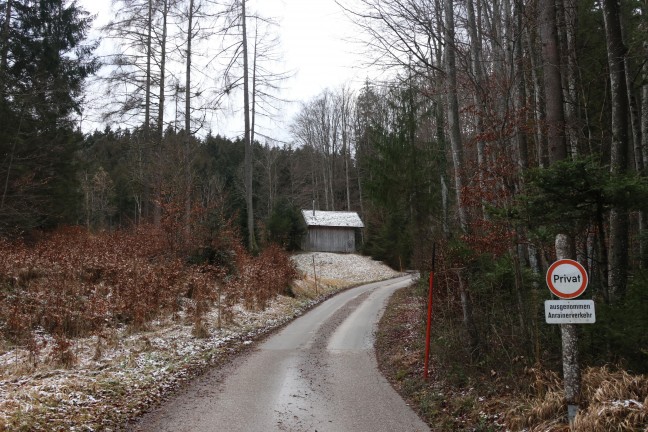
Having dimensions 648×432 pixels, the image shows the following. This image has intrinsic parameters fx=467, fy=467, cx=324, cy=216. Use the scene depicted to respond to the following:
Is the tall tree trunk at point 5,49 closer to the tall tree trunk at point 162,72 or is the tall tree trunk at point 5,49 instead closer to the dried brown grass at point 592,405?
the tall tree trunk at point 162,72

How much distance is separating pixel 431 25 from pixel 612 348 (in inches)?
273

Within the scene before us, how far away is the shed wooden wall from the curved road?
34.3 m

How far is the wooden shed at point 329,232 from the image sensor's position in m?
47.2

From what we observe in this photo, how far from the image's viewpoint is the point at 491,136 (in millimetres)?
8570

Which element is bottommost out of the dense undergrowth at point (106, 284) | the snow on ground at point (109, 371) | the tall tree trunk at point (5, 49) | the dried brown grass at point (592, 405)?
the snow on ground at point (109, 371)

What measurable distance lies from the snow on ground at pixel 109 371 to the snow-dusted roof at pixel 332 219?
107ft

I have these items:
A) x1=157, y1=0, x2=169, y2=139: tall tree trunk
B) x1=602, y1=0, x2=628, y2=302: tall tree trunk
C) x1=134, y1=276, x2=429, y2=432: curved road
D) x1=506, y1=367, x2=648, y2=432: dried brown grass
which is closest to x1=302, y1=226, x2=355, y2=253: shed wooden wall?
x1=157, y1=0, x2=169, y2=139: tall tree trunk

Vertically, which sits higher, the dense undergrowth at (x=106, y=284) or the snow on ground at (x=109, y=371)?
the dense undergrowth at (x=106, y=284)

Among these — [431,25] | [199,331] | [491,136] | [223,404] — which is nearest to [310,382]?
[223,404]

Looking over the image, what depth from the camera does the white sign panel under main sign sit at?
4855 millimetres

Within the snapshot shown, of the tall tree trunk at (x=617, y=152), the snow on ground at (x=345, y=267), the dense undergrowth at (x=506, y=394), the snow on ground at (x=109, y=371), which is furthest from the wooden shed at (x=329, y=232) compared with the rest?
the tall tree trunk at (x=617, y=152)

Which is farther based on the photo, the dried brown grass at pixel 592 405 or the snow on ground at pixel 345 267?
the snow on ground at pixel 345 267

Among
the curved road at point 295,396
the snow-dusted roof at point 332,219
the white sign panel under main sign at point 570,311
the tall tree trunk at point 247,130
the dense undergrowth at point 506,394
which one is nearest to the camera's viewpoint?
the dense undergrowth at point 506,394

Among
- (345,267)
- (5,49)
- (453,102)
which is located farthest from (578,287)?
(345,267)
